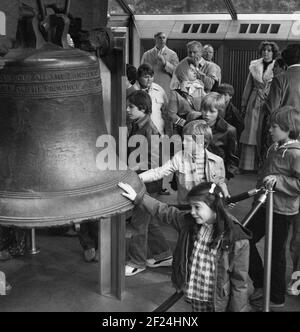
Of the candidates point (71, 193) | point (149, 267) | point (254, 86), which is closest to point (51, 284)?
point (149, 267)

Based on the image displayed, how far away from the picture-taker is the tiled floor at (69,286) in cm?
430

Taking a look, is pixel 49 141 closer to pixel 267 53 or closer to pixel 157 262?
pixel 157 262

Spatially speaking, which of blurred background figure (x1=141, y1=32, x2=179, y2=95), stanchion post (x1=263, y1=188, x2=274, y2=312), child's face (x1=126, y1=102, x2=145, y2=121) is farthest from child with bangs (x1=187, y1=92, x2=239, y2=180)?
blurred background figure (x1=141, y1=32, x2=179, y2=95)

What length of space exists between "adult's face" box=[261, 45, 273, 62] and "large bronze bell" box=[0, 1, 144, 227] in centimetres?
532

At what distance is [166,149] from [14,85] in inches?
132

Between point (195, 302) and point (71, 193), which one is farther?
point (195, 302)

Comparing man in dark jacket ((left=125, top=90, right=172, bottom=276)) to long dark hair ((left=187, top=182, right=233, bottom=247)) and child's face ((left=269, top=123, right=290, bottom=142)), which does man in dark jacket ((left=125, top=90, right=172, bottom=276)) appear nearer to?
child's face ((left=269, top=123, right=290, bottom=142))

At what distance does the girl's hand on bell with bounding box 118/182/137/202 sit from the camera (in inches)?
98.8

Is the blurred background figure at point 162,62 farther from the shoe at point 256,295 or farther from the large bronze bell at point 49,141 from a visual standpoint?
the large bronze bell at point 49,141

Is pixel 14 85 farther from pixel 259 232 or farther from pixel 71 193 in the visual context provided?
pixel 259 232

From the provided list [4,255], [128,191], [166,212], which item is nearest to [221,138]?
[166,212]

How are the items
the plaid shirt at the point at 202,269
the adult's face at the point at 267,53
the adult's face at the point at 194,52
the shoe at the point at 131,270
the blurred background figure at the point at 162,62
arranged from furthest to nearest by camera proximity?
1. the blurred background figure at the point at 162,62
2. the adult's face at the point at 194,52
3. the adult's face at the point at 267,53
4. the shoe at the point at 131,270
5. the plaid shirt at the point at 202,269

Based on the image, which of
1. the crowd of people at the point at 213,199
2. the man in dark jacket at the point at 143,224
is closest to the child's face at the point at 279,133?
the crowd of people at the point at 213,199
